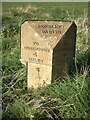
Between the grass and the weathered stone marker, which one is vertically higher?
the weathered stone marker

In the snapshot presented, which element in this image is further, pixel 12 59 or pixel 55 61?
pixel 12 59

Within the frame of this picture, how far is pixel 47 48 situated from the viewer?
3.48 metres

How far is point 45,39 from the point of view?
3.52 metres

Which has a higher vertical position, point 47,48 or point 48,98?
point 47,48

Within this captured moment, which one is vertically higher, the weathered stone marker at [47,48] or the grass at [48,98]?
the weathered stone marker at [47,48]

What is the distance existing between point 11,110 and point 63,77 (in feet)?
2.58

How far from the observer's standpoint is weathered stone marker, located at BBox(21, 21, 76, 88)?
3.50m

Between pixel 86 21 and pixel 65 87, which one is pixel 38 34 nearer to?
pixel 65 87

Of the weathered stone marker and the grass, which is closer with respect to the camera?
the grass

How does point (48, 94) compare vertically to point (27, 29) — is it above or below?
below

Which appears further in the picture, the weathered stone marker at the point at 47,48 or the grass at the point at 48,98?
the weathered stone marker at the point at 47,48

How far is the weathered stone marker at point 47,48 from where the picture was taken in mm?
3500

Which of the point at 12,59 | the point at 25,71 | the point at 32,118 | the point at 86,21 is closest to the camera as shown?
the point at 32,118

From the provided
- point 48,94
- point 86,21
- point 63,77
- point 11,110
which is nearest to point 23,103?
point 11,110
